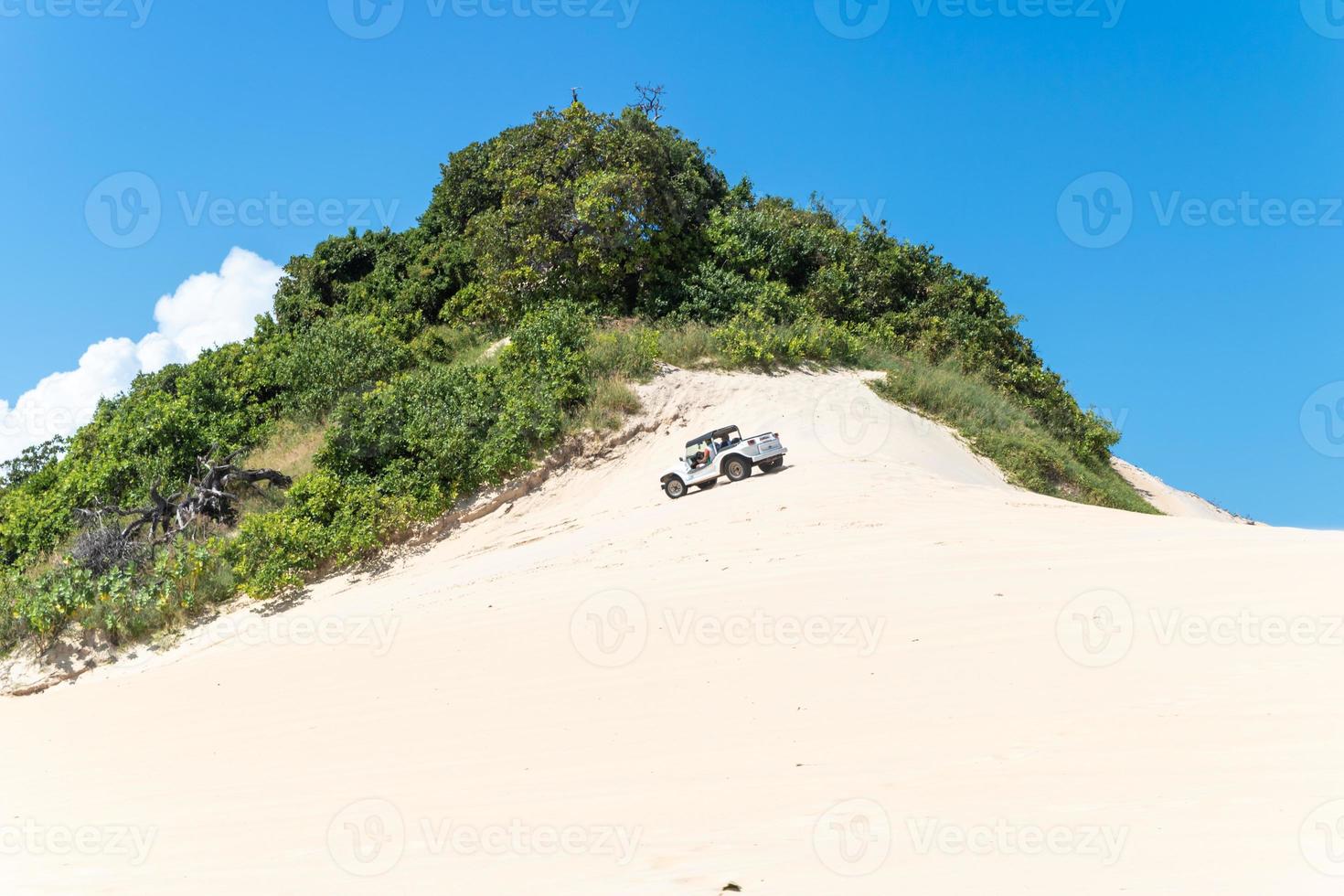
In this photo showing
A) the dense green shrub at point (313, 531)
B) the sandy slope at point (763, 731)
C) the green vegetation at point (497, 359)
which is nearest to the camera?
the sandy slope at point (763, 731)

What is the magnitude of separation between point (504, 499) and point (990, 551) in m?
10.1

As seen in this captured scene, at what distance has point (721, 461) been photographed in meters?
15.6

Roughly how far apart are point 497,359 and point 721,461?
23.1ft

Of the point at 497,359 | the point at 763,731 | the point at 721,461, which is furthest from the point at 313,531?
the point at 763,731

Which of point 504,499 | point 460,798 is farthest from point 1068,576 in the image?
point 504,499

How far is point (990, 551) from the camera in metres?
9.29

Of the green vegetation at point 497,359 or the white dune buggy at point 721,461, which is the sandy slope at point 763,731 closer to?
the green vegetation at point 497,359

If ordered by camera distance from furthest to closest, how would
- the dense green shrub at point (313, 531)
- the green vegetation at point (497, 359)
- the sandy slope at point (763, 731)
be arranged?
the green vegetation at point (497, 359) < the dense green shrub at point (313, 531) < the sandy slope at point (763, 731)

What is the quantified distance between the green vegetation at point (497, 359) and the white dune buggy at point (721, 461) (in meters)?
3.34

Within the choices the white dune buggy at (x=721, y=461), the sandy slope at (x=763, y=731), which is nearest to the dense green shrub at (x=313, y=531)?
the sandy slope at (x=763, y=731)

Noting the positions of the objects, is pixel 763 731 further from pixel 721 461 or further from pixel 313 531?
pixel 313 531

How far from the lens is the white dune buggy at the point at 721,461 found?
51.1 feet

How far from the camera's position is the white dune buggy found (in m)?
15.6

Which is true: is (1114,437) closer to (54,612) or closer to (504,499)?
(504,499)
